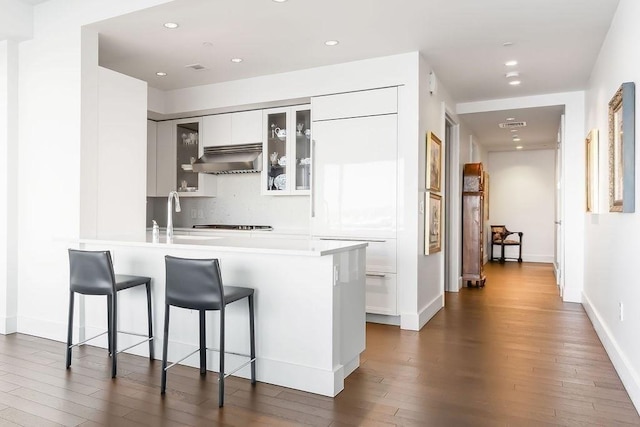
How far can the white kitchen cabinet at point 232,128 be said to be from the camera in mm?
5574

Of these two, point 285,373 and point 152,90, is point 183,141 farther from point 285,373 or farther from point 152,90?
point 285,373

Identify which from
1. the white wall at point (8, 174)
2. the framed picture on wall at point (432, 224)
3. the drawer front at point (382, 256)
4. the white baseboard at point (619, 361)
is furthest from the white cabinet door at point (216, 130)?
the white baseboard at point (619, 361)

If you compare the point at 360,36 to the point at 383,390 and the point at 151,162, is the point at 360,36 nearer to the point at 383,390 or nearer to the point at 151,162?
the point at 383,390

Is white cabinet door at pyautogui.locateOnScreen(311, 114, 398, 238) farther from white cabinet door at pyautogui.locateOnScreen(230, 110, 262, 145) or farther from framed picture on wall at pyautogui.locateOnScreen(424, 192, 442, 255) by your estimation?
white cabinet door at pyautogui.locateOnScreen(230, 110, 262, 145)

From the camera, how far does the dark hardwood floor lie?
2.47 meters

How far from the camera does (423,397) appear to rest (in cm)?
275

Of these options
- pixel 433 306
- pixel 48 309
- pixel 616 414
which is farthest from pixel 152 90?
pixel 616 414

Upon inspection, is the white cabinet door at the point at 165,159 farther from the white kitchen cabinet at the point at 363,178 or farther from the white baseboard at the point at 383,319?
the white baseboard at the point at 383,319

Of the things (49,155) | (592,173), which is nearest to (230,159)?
(49,155)

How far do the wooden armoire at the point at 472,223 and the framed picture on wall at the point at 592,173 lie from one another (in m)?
1.80

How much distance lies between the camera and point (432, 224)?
4785 millimetres

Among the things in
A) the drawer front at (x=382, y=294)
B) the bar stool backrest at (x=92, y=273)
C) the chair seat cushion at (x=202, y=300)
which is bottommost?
the drawer front at (x=382, y=294)

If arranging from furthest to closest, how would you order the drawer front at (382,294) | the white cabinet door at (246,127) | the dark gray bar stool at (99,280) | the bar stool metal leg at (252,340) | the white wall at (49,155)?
1. the white cabinet door at (246,127)
2. the drawer front at (382,294)
3. the white wall at (49,155)
4. the dark gray bar stool at (99,280)
5. the bar stool metal leg at (252,340)

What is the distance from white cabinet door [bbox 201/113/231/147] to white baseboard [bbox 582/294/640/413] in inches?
175
